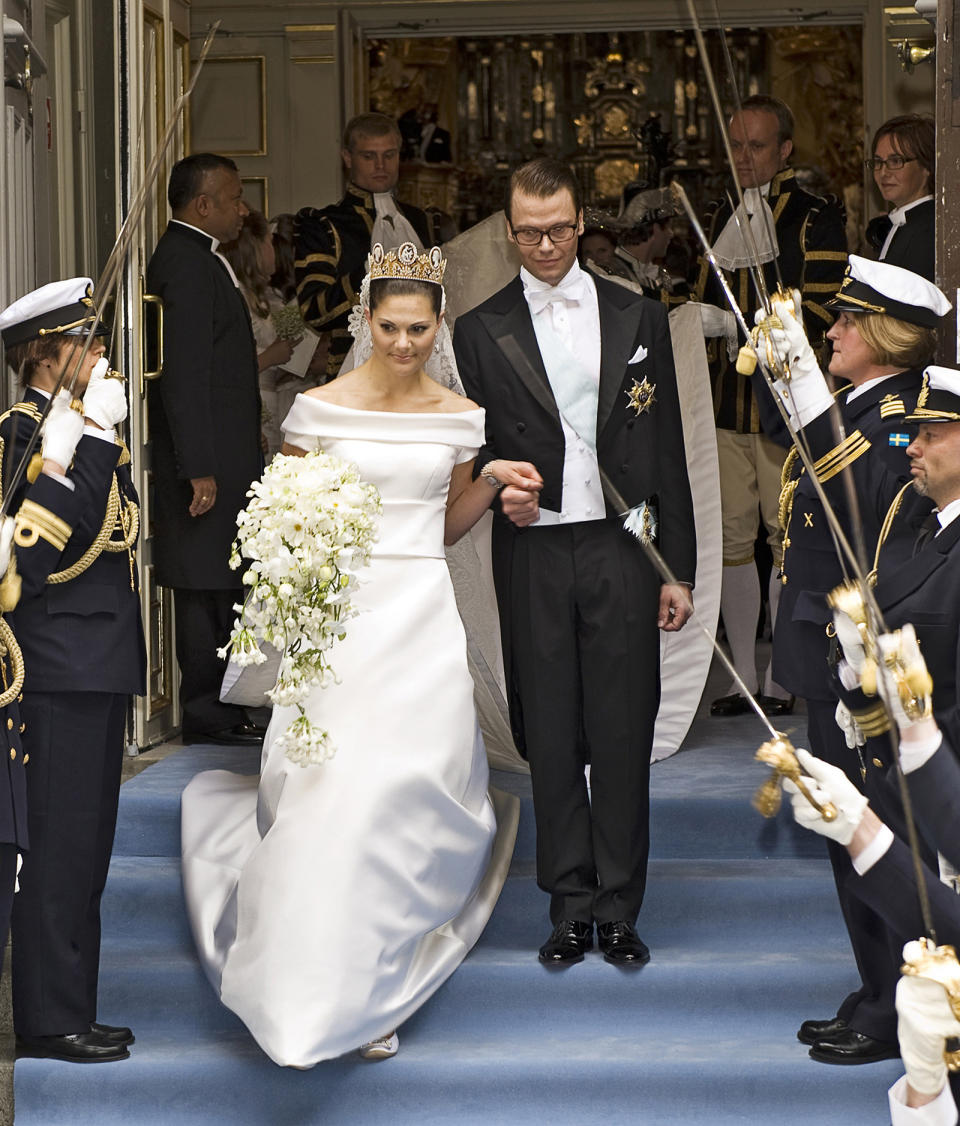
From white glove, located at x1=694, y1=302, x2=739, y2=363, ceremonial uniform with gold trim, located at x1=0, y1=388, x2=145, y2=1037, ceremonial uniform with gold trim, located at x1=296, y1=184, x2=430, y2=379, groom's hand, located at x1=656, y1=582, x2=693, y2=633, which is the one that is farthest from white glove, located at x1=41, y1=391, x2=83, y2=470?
ceremonial uniform with gold trim, located at x1=296, y1=184, x2=430, y2=379

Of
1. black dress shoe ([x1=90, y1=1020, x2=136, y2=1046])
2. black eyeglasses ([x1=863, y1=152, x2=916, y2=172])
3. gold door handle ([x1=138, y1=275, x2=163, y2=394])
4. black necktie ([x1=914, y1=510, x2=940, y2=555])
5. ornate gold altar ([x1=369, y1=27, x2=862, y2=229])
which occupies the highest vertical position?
ornate gold altar ([x1=369, y1=27, x2=862, y2=229])

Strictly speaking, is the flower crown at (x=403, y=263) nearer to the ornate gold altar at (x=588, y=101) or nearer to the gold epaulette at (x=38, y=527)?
the gold epaulette at (x=38, y=527)

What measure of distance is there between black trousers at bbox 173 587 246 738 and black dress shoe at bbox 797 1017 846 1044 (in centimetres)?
214

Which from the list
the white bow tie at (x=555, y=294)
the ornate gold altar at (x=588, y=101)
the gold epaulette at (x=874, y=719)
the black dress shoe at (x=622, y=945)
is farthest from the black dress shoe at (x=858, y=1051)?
the ornate gold altar at (x=588, y=101)

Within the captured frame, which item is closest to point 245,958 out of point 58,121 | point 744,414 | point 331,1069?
point 331,1069

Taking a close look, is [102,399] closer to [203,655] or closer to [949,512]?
[949,512]

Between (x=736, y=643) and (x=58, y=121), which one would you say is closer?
(x=58, y=121)

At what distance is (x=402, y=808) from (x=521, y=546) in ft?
2.19

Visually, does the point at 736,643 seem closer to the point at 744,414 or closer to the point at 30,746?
the point at 744,414

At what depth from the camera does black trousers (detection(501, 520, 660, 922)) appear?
4.08m

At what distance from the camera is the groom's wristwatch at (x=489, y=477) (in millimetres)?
3959

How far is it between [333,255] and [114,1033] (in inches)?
122

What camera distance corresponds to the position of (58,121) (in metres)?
4.95

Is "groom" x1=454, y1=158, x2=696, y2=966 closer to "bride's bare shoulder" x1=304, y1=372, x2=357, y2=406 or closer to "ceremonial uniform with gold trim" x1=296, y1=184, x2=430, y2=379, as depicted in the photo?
"bride's bare shoulder" x1=304, y1=372, x2=357, y2=406
